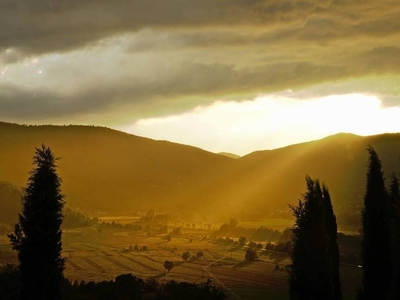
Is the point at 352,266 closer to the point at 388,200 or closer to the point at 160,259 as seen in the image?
the point at 160,259

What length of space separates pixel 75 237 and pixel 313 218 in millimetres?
92707

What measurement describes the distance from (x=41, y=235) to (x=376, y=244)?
2265 cm

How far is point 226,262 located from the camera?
3305 inches

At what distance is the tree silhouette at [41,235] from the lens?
2650cm

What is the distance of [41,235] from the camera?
26.9 metres

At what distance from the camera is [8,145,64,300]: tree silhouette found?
2650 cm

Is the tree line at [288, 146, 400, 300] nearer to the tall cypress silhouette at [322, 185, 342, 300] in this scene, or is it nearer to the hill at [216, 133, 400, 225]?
the tall cypress silhouette at [322, 185, 342, 300]

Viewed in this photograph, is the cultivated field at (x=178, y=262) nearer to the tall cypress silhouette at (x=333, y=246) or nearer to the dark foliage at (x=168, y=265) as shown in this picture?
the dark foliage at (x=168, y=265)

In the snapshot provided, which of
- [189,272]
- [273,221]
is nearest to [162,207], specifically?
[273,221]

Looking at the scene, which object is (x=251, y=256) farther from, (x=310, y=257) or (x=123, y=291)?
(x=310, y=257)

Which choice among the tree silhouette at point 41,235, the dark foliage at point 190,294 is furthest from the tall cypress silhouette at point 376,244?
the tree silhouette at point 41,235

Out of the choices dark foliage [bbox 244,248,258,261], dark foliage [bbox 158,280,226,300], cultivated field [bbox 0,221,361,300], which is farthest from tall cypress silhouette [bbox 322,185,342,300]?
dark foliage [bbox 244,248,258,261]

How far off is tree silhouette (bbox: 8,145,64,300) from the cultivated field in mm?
34174

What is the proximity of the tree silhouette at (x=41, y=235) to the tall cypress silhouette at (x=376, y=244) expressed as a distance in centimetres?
2102
